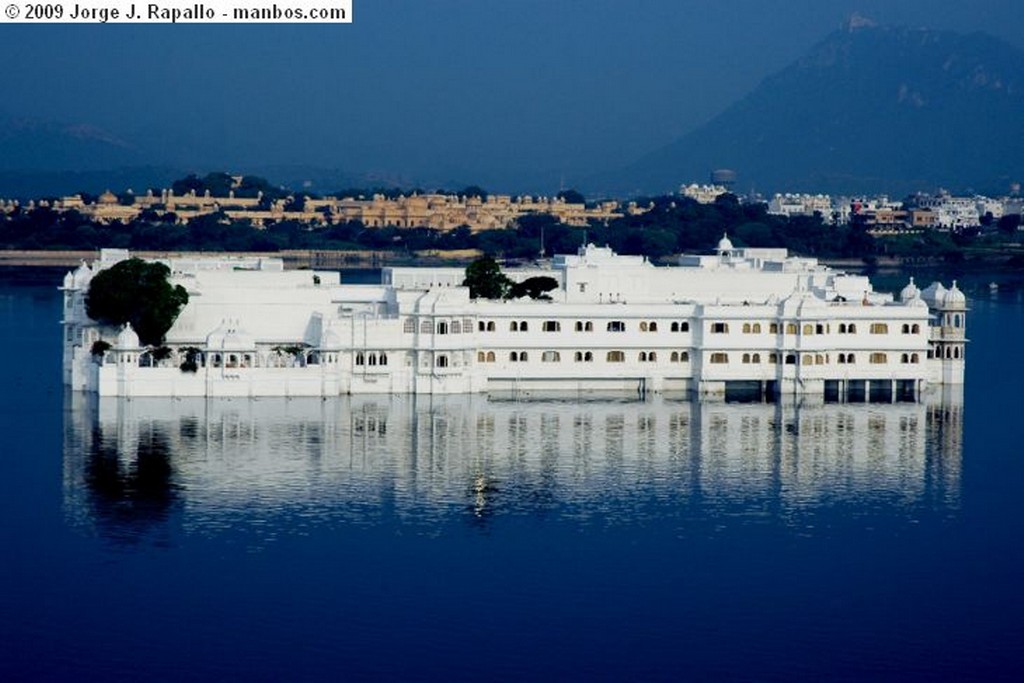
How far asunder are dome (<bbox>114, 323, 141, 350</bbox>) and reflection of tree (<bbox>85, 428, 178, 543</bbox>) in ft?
12.3

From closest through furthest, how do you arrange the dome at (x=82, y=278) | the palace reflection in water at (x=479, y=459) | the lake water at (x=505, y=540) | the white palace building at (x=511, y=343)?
the lake water at (x=505, y=540) → the palace reflection in water at (x=479, y=459) → the white palace building at (x=511, y=343) → the dome at (x=82, y=278)

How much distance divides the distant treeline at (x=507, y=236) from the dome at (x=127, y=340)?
218 feet

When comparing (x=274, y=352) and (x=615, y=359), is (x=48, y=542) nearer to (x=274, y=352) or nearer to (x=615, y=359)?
(x=274, y=352)

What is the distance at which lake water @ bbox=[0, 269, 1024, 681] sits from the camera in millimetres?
22969

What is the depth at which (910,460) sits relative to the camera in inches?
1361

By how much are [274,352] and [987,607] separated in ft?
61.4

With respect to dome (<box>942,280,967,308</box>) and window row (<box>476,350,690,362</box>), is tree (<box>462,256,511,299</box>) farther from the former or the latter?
dome (<box>942,280,967,308</box>)

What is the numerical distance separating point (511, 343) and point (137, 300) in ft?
23.3

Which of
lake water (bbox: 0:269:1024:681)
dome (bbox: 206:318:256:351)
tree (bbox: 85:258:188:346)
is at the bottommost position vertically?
lake water (bbox: 0:269:1024:681)

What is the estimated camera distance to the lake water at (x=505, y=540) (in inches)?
904

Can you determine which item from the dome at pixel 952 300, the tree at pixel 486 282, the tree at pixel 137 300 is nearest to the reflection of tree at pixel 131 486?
the tree at pixel 137 300

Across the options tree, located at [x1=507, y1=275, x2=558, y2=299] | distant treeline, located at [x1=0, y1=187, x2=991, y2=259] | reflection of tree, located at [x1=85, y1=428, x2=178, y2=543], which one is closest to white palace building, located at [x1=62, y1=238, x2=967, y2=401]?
tree, located at [x1=507, y1=275, x2=558, y2=299]

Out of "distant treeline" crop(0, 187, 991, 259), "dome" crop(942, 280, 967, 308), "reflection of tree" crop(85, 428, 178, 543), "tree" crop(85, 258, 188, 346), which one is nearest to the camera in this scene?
"reflection of tree" crop(85, 428, 178, 543)

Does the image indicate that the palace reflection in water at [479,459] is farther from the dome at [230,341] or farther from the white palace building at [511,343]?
the dome at [230,341]
